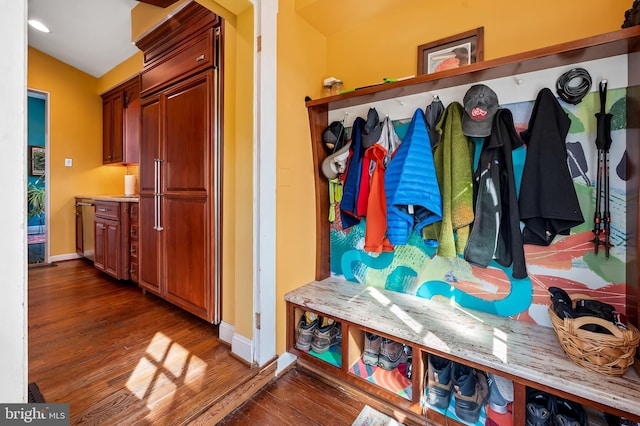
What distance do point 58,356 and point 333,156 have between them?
212 centimetres

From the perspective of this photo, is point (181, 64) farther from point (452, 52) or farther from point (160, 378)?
point (160, 378)

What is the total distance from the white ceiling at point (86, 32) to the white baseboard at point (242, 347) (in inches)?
119

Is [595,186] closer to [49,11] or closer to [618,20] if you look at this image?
[618,20]

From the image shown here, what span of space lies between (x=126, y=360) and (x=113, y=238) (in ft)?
5.58

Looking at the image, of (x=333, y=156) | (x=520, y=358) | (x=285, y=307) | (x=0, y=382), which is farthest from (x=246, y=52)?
(x=520, y=358)

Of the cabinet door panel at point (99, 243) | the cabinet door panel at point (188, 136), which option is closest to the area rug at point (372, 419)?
the cabinet door panel at point (188, 136)

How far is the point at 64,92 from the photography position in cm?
374

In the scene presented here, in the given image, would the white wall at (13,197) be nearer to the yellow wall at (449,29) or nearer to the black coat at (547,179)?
the yellow wall at (449,29)

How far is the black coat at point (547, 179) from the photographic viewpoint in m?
1.20

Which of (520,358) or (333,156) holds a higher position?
(333,156)

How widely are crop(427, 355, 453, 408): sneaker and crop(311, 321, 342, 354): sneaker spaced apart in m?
0.60

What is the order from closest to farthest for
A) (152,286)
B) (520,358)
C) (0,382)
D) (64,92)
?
(0,382), (520,358), (152,286), (64,92)

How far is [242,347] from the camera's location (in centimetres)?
166

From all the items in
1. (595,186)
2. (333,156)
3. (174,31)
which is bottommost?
(595,186)
